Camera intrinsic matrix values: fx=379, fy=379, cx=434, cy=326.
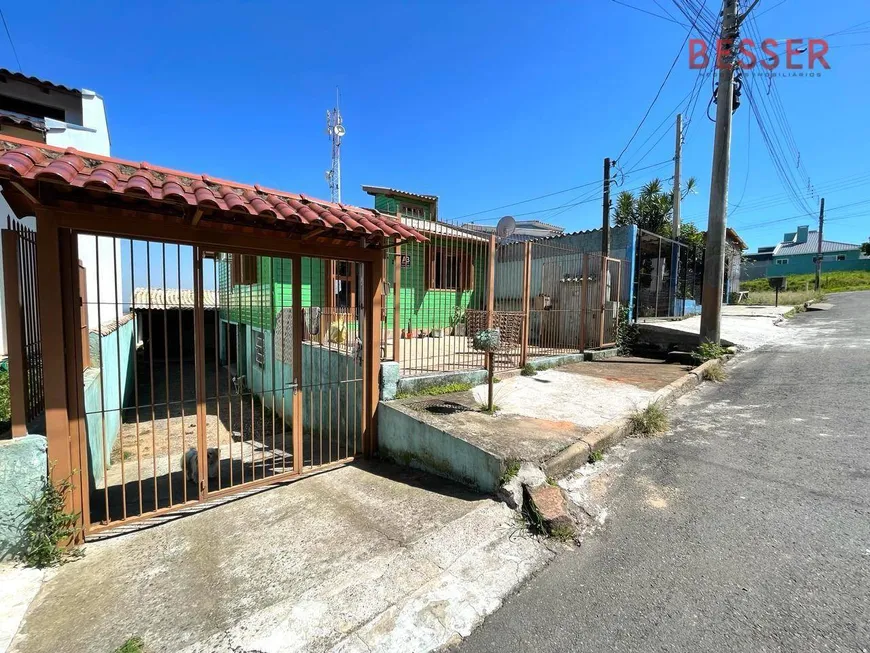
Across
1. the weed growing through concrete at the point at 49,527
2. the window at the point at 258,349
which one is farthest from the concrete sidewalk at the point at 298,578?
the window at the point at 258,349

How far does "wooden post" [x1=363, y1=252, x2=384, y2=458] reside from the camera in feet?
16.1

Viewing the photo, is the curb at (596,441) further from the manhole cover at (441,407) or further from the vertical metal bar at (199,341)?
the vertical metal bar at (199,341)

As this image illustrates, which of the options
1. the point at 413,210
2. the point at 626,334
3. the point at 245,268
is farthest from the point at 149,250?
the point at 413,210

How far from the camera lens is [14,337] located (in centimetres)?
288

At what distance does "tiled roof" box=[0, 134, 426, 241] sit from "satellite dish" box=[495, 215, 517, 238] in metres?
3.79

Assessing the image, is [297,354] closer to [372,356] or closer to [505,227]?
[372,356]

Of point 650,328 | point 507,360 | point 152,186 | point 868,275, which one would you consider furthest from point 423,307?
point 868,275

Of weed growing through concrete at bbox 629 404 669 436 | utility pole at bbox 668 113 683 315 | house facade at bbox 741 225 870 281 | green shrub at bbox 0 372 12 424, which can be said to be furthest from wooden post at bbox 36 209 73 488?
house facade at bbox 741 225 870 281

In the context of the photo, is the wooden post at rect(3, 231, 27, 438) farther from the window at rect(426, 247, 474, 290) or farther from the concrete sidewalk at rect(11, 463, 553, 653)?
the window at rect(426, 247, 474, 290)

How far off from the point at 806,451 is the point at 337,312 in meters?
6.65

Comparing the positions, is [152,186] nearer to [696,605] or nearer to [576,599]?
[576,599]

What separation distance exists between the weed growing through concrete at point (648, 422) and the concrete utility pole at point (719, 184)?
4996mm

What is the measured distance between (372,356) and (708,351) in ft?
25.9

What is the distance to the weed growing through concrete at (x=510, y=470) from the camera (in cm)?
351
